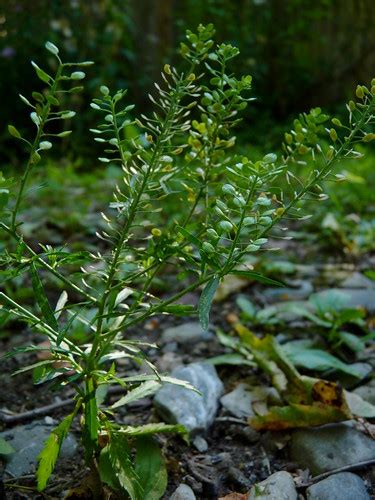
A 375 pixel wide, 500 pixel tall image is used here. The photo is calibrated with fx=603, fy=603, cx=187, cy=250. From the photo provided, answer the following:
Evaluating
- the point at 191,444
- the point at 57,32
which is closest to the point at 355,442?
the point at 191,444

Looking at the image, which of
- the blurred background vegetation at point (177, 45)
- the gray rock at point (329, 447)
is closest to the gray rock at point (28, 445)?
the gray rock at point (329, 447)

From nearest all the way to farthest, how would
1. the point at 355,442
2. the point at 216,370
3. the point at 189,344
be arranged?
1. the point at 355,442
2. the point at 216,370
3. the point at 189,344

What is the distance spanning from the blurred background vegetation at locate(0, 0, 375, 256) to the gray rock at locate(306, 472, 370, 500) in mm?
3284

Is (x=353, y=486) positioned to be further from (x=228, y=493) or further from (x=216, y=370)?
(x=216, y=370)

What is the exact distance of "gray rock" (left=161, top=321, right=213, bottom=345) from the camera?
2070mm

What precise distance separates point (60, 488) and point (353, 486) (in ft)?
1.98

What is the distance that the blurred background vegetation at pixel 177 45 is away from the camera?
19.4ft

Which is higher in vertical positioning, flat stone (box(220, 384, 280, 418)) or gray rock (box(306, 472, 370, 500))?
gray rock (box(306, 472, 370, 500))

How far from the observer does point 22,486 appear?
123 cm

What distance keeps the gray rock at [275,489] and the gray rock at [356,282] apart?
1.32 meters

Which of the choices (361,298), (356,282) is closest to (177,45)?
(356,282)

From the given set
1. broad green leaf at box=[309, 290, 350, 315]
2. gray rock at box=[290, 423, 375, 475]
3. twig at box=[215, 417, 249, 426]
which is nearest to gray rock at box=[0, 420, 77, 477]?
twig at box=[215, 417, 249, 426]

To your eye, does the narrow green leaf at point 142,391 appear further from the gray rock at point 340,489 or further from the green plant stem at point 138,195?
the gray rock at point 340,489

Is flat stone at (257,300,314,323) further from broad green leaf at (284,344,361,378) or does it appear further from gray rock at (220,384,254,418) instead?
gray rock at (220,384,254,418)
